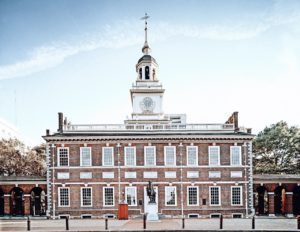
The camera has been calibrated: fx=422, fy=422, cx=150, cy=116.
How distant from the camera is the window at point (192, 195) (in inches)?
1479

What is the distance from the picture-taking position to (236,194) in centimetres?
3769

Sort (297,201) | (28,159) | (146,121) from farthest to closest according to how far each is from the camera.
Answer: (28,159) → (146,121) → (297,201)

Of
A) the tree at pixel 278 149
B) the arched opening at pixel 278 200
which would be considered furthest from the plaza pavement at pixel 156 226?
the tree at pixel 278 149

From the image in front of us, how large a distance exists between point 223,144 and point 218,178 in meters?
3.08

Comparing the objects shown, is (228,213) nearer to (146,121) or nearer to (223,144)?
(223,144)

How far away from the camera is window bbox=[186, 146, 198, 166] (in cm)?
3788

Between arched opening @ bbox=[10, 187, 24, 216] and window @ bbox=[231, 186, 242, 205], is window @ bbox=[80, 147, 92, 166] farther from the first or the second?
window @ bbox=[231, 186, 242, 205]

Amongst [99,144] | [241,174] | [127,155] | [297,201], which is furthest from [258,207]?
[99,144]

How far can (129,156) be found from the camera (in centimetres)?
3788

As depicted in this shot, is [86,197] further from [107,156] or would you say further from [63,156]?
[63,156]

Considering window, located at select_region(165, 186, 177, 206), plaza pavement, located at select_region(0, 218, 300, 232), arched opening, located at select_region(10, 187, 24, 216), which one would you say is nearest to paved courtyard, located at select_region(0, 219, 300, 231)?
plaza pavement, located at select_region(0, 218, 300, 232)

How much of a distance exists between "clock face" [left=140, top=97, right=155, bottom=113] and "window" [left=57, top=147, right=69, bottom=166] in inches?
552

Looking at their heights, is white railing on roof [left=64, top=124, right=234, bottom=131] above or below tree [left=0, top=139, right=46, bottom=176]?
above

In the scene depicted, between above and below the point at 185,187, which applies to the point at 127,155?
above
